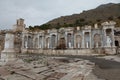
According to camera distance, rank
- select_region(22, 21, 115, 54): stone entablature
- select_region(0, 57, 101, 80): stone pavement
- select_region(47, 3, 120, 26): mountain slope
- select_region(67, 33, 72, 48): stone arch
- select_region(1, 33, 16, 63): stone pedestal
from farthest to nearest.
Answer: select_region(47, 3, 120, 26): mountain slope, select_region(67, 33, 72, 48): stone arch, select_region(22, 21, 115, 54): stone entablature, select_region(1, 33, 16, 63): stone pedestal, select_region(0, 57, 101, 80): stone pavement

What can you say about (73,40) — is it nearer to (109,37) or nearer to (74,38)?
(74,38)


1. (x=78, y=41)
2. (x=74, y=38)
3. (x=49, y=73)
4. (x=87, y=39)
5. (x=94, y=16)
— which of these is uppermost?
(x=94, y=16)

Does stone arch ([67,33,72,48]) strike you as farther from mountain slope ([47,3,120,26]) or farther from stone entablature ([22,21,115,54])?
mountain slope ([47,3,120,26])

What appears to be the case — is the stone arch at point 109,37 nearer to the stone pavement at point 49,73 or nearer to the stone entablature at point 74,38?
the stone entablature at point 74,38

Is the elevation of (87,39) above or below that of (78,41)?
above

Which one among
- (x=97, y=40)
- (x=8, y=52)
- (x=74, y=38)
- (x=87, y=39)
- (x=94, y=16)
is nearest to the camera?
(x=8, y=52)

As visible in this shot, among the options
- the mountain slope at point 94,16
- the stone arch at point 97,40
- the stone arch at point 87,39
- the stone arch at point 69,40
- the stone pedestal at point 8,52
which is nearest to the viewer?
the stone pedestal at point 8,52

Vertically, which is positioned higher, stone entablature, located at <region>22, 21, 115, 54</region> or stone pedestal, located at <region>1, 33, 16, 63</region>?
stone entablature, located at <region>22, 21, 115, 54</region>

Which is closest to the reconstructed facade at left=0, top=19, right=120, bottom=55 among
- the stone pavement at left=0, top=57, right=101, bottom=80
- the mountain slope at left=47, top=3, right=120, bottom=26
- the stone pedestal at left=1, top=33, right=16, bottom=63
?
the stone pedestal at left=1, top=33, right=16, bottom=63

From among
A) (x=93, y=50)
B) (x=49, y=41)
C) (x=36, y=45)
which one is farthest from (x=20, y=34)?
(x=93, y=50)

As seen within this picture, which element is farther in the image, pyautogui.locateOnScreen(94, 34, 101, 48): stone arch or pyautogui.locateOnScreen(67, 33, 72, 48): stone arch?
pyautogui.locateOnScreen(67, 33, 72, 48): stone arch

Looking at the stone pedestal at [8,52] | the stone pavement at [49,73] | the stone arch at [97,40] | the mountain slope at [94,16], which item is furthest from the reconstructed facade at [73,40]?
the mountain slope at [94,16]

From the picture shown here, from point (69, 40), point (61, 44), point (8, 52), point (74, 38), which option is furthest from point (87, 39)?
point (8, 52)

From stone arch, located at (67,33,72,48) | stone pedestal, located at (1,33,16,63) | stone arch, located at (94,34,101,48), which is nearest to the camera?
stone pedestal, located at (1,33,16,63)
